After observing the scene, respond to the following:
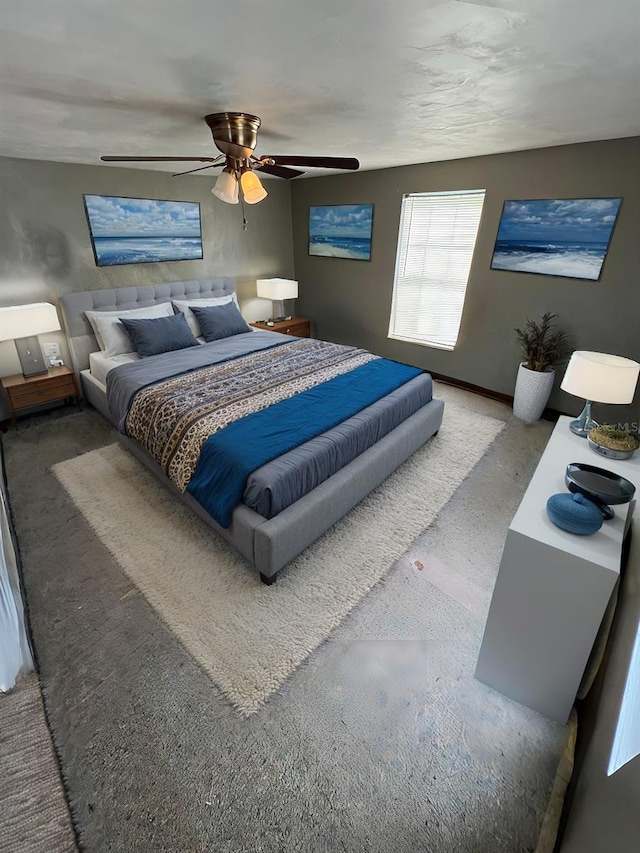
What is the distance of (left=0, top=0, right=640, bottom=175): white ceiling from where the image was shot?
1.10 m

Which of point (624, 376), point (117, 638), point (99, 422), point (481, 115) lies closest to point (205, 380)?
point (99, 422)

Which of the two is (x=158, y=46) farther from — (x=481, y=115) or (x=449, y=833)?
(x=449, y=833)

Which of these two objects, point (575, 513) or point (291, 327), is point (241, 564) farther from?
point (291, 327)

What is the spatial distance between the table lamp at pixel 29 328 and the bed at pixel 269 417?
316 mm

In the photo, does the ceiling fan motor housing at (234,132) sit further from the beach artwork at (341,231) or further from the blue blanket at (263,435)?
the beach artwork at (341,231)

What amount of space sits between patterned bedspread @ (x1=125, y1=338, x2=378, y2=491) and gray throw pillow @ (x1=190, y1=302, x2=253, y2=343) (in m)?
0.71

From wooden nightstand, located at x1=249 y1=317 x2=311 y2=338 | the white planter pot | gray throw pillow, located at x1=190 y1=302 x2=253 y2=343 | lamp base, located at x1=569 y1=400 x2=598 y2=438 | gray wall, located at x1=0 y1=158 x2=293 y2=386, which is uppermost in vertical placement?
gray wall, located at x1=0 y1=158 x2=293 y2=386

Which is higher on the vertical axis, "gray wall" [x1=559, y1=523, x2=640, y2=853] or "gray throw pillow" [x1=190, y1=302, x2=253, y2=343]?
"gray throw pillow" [x1=190, y1=302, x2=253, y2=343]

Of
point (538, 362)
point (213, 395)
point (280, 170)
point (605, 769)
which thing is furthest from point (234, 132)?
point (538, 362)

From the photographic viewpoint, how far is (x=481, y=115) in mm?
2170

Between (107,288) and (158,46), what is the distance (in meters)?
3.12

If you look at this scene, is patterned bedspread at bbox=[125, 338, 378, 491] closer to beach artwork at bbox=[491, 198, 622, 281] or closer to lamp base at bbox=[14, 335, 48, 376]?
lamp base at bbox=[14, 335, 48, 376]

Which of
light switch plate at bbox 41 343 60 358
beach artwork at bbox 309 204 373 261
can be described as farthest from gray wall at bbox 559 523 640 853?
light switch plate at bbox 41 343 60 358

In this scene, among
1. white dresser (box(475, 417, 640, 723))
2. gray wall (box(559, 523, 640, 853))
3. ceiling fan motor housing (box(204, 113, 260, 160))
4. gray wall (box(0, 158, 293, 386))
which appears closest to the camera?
gray wall (box(559, 523, 640, 853))
